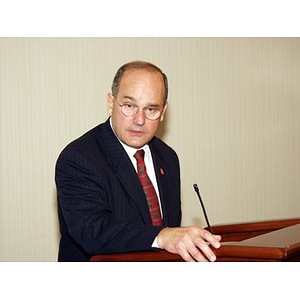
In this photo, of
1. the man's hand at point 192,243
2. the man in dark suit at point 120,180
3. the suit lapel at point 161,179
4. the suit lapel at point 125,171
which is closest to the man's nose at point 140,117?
the man in dark suit at point 120,180

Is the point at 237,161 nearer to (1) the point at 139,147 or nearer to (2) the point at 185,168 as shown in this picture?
(2) the point at 185,168

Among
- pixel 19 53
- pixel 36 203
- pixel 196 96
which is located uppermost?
pixel 19 53

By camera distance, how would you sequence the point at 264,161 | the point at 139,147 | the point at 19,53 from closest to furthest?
the point at 139,147, the point at 19,53, the point at 264,161

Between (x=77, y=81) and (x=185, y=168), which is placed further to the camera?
(x=185, y=168)

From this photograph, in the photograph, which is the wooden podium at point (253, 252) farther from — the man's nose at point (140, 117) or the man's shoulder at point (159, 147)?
the man's shoulder at point (159, 147)

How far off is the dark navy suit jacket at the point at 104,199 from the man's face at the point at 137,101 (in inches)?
2.8

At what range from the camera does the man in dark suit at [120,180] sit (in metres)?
2.20

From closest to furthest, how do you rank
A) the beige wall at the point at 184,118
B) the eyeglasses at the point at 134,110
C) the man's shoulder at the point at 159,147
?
the eyeglasses at the point at 134,110 → the man's shoulder at the point at 159,147 → the beige wall at the point at 184,118

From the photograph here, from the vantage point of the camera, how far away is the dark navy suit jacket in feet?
7.18

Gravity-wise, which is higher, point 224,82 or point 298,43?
point 298,43

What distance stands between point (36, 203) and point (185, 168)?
1250 millimetres

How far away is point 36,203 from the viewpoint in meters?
4.18

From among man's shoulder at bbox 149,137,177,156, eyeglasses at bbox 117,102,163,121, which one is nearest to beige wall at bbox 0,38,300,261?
man's shoulder at bbox 149,137,177,156

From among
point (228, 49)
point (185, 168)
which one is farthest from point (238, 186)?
point (228, 49)
